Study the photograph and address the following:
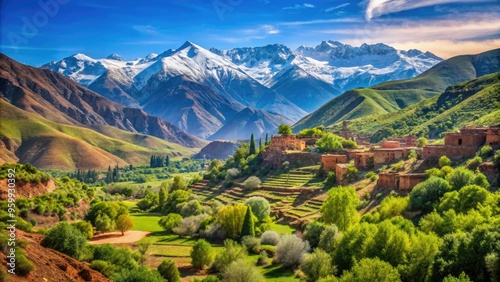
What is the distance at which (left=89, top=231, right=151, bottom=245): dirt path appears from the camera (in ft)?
206

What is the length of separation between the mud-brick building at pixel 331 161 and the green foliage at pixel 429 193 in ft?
107

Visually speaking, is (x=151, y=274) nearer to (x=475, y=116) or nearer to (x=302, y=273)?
(x=302, y=273)

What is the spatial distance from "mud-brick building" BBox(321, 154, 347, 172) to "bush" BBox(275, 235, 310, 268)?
1387 inches

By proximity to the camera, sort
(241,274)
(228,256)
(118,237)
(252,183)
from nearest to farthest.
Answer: (241,274) < (228,256) < (118,237) < (252,183)

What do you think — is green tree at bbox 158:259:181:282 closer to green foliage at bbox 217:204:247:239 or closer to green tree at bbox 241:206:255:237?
green tree at bbox 241:206:255:237

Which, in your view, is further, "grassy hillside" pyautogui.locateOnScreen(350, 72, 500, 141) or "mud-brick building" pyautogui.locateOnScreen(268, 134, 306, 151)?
"grassy hillside" pyautogui.locateOnScreen(350, 72, 500, 141)

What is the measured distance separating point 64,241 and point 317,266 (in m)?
22.5

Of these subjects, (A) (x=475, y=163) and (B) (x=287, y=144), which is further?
(B) (x=287, y=144)

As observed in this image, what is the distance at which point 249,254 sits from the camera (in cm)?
5381


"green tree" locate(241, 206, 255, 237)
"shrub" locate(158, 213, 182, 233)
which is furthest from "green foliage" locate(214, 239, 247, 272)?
"shrub" locate(158, 213, 182, 233)

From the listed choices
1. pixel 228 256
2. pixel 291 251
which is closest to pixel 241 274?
pixel 228 256

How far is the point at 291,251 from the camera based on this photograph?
153 ft

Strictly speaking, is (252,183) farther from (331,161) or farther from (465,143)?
(465,143)

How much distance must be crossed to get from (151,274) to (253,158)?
71033mm
